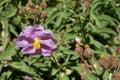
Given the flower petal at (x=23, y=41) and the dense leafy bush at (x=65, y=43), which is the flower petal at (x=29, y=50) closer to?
the flower petal at (x=23, y=41)

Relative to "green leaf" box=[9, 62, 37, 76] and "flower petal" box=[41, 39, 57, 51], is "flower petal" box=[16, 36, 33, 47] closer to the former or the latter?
"flower petal" box=[41, 39, 57, 51]

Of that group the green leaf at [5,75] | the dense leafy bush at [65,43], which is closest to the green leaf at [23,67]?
the dense leafy bush at [65,43]

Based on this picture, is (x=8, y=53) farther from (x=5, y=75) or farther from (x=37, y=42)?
(x=37, y=42)

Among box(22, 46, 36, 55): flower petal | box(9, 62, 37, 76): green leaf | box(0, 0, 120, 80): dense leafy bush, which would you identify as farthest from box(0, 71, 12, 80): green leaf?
box(22, 46, 36, 55): flower petal

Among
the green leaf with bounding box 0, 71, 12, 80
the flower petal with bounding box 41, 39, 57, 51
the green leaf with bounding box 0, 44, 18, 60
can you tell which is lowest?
the green leaf with bounding box 0, 71, 12, 80

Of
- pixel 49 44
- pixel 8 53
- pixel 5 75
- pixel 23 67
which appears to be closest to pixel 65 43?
pixel 49 44
